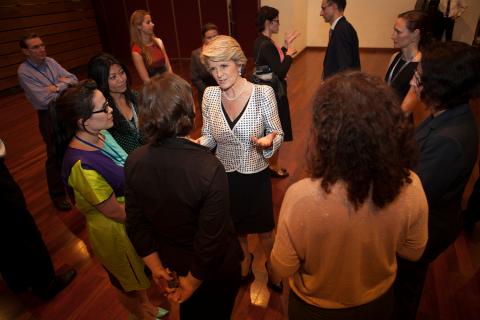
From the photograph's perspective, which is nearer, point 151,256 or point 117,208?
point 151,256

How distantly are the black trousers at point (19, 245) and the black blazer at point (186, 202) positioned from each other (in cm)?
113

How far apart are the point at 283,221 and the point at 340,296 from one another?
36 cm

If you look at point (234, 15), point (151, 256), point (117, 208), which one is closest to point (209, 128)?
point (117, 208)

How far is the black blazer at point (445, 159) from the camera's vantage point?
125cm

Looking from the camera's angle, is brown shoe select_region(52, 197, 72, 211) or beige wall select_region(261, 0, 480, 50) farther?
beige wall select_region(261, 0, 480, 50)

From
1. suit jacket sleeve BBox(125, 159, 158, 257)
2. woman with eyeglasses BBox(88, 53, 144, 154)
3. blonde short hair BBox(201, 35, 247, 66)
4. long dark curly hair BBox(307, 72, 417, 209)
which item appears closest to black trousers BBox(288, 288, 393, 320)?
long dark curly hair BBox(307, 72, 417, 209)

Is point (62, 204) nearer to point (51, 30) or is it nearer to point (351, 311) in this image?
point (351, 311)

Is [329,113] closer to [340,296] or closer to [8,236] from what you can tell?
[340,296]

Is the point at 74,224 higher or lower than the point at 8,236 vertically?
lower

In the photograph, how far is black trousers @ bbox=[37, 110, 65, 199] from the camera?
311 cm

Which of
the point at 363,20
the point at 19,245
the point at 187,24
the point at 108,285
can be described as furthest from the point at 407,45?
the point at 187,24

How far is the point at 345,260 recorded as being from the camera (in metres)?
0.99

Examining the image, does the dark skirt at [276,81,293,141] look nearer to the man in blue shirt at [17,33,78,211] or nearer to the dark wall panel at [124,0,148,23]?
the man in blue shirt at [17,33,78,211]

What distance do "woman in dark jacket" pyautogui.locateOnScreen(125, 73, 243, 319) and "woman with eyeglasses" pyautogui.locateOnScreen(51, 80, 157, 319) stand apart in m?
0.24
